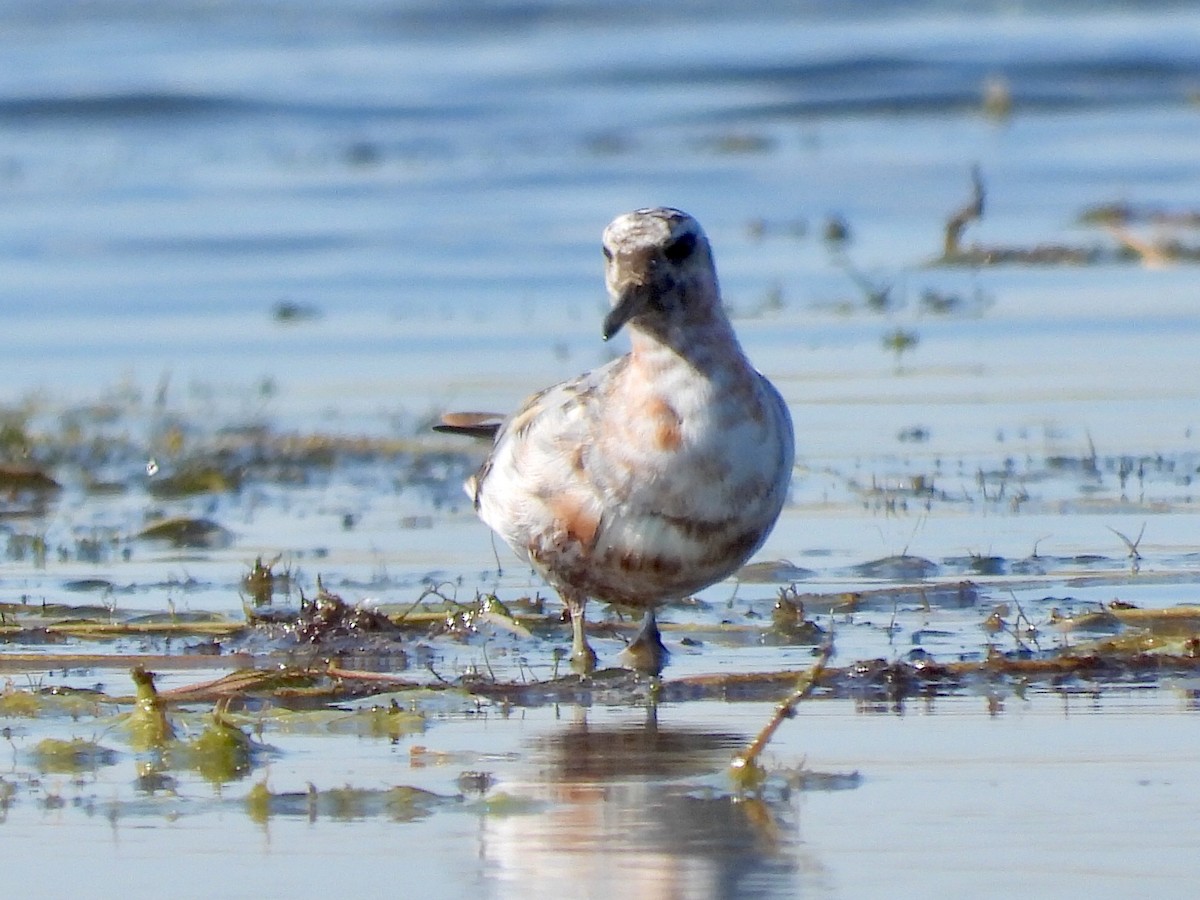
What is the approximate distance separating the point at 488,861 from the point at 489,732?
1095mm

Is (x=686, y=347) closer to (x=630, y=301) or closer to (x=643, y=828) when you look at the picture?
(x=630, y=301)

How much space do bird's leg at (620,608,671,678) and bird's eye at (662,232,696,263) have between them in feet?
2.85

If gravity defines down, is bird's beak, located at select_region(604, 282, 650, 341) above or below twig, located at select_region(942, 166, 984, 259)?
below

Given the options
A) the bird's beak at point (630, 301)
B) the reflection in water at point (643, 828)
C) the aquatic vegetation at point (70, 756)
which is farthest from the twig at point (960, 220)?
the aquatic vegetation at point (70, 756)

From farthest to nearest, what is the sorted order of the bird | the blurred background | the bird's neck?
the blurred background < the bird's neck < the bird

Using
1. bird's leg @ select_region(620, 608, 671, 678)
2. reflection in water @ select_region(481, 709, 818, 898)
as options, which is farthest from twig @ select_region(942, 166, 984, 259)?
reflection in water @ select_region(481, 709, 818, 898)

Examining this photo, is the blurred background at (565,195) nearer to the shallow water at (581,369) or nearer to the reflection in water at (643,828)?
the shallow water at (581,369)

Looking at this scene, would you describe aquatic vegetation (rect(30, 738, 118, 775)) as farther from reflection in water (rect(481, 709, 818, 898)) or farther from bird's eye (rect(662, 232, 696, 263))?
bird's eye (rect(662, 232, 696, 263))

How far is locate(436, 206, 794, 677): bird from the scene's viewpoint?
20.4 feet

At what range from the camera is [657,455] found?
624 centimetres

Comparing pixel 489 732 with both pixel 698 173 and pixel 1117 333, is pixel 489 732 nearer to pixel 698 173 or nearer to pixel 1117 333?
pixel 1117 333

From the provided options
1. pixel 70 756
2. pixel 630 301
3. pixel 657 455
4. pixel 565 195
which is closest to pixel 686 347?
pixel 630 301

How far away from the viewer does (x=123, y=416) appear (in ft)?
35.6

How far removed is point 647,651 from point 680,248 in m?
0.97
